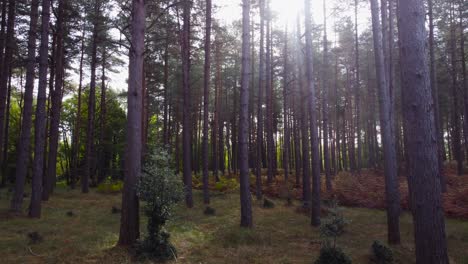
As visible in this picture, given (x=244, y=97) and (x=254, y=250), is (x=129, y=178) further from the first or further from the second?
(x=244, y=97)

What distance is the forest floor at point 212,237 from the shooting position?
6.73 meters

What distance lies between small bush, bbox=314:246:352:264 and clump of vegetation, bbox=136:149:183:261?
9.85 ft

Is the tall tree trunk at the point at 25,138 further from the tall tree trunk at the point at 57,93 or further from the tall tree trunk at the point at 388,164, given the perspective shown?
the tall tree trunk at the point at 388,164

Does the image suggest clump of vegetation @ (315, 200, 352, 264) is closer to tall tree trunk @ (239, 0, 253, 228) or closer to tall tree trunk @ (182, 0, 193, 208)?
tall tree trunk @ (239, 0, 253, 228)

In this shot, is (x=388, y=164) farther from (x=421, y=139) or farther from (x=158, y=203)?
(x=158, y=203)

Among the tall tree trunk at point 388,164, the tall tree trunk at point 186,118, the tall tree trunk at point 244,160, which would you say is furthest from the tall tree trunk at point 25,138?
the tall tree trunk at point 388,164

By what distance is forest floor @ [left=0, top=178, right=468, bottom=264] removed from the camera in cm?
673

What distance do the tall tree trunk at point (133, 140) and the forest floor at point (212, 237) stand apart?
534mm

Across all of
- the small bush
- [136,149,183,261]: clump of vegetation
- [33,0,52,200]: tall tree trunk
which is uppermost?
[33,0,52,200]: tall tree trunk

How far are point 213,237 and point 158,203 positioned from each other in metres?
2.63

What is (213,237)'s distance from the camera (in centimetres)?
862

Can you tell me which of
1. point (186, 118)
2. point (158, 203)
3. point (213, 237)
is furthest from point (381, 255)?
point (186, 118)

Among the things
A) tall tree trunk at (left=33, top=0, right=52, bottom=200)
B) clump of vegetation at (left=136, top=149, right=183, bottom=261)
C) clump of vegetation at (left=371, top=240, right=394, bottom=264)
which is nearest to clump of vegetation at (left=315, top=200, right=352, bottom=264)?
clump of vegetation at (left=371, top=240, right=394, bottom=264)

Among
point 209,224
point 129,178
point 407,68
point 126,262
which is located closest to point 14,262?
point 126,262
